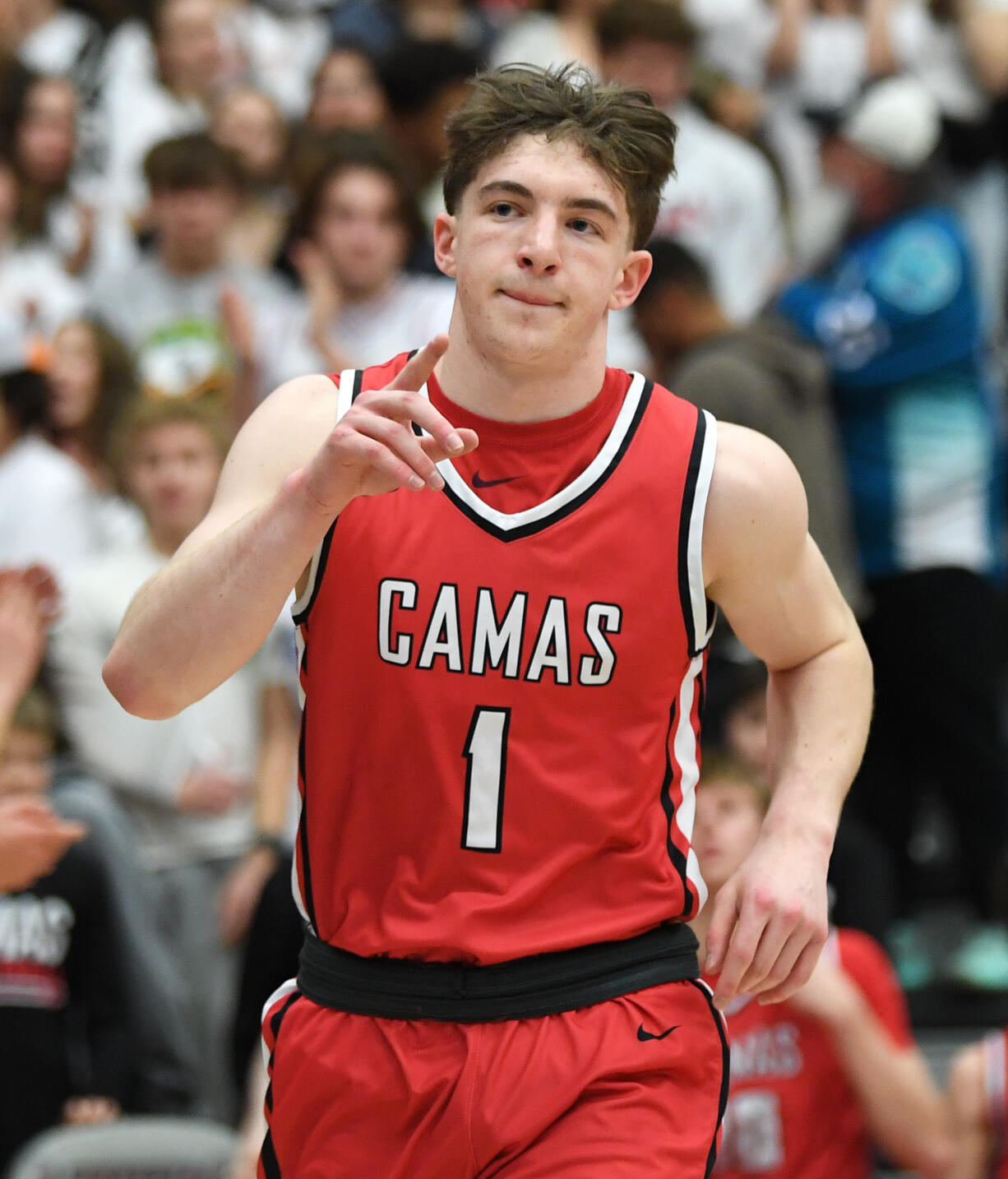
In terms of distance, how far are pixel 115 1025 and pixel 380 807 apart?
2997 millimetres

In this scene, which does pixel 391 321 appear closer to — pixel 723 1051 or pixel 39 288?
pixel 39 288

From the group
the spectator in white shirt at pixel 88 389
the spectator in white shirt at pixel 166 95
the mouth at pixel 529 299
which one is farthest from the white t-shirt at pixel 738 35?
the mouth at pixel 529 299

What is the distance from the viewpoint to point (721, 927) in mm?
3271

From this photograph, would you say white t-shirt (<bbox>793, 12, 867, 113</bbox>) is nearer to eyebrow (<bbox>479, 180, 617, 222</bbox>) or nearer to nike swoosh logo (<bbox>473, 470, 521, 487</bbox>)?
eyebrow (<bbox>479, 180, 617, 222</bbox>)

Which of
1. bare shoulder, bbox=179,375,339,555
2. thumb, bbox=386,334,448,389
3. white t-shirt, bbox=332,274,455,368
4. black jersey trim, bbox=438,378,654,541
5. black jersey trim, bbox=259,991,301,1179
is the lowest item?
black jersey trim, bbox=259,991,301,1179

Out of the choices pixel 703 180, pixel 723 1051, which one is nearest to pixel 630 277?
pixel 723 1051

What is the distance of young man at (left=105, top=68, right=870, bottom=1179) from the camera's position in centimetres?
323

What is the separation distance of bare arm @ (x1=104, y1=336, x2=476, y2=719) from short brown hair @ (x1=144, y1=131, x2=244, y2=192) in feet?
16.6

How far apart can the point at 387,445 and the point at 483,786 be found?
2.28 ft

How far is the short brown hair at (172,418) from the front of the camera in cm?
677

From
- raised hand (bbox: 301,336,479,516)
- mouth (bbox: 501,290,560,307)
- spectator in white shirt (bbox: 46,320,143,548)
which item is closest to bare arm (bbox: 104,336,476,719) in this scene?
raised hand (bbox: 301,336,479,516)

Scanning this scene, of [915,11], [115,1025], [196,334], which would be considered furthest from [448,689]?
[915,11]

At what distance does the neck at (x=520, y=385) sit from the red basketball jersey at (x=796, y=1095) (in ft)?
7.67

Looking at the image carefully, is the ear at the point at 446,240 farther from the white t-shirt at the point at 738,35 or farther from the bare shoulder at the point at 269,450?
the white t-shirt at the point at 738,35
